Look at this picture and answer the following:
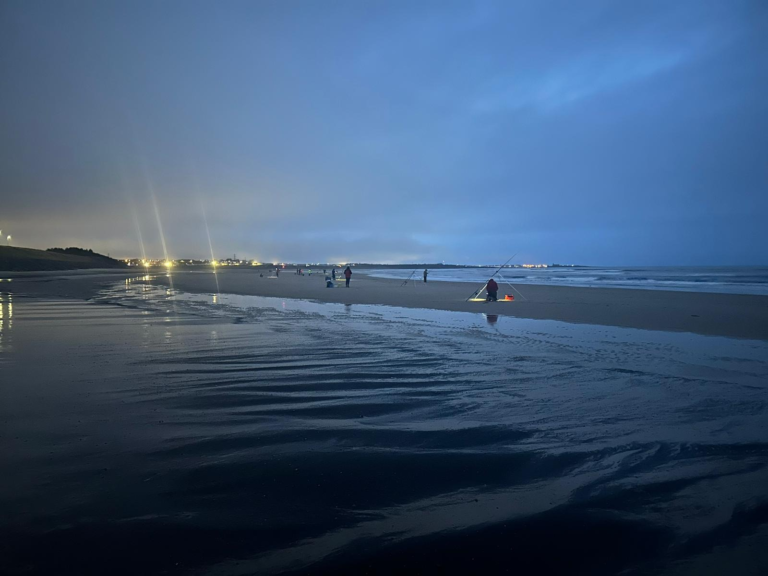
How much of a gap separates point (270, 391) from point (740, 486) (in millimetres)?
5850

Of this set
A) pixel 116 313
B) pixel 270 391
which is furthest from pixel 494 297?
pixel 270 391

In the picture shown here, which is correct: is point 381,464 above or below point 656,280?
below

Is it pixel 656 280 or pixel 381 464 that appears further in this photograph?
pixel 656 280

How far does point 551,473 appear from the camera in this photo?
14.7ft

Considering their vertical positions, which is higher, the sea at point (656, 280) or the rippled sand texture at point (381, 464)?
the sea at point (656, 280)

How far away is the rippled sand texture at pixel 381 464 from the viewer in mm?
3271

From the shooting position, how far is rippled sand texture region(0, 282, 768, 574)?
3.27 m

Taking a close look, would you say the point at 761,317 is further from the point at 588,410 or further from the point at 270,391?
the point at 270,391

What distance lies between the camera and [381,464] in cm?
464

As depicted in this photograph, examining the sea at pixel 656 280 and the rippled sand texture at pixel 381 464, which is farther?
the sea at pixel 656 280

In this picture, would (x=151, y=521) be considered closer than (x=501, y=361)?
Yes

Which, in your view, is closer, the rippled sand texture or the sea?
the rippled sand texture

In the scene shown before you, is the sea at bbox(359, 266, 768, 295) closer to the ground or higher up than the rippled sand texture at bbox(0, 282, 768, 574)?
higher up

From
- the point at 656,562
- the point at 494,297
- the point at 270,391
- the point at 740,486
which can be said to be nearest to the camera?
the point at 656,562
